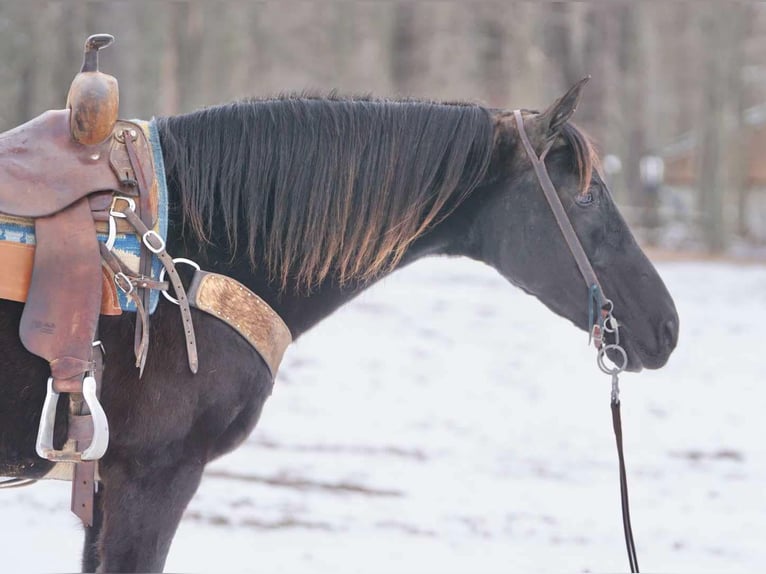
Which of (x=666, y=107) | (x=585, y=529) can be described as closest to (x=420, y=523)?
(x=585, y=529)

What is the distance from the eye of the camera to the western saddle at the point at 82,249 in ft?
6.65

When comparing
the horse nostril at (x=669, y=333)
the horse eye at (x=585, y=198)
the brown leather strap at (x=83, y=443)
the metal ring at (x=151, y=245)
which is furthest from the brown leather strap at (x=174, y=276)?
the horse nostril at (x=669, y=333)

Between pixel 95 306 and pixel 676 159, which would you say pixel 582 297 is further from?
pixel 676 159

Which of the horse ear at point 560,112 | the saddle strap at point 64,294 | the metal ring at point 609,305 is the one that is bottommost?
the saddle strap at point 64,294

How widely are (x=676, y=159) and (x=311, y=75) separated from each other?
15764 mm

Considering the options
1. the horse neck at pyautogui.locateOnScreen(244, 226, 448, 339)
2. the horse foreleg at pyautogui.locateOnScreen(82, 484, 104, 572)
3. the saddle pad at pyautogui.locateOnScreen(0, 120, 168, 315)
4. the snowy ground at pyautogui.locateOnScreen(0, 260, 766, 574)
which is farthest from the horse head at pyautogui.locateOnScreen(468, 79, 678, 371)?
the snowy ground at pyautogui.locateOnScreen(0, 260, 766, 574)

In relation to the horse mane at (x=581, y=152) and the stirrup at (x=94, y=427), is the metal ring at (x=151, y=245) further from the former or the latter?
the horse mane at (x=581, y=152)

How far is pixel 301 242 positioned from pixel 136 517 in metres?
0.86

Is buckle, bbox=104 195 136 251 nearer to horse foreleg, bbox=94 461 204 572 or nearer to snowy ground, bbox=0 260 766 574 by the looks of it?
horse foreleg, bbox=94 461 204 572

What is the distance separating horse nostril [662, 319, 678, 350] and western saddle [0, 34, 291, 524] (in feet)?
4.04

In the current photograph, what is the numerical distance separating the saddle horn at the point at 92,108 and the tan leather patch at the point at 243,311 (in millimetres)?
445

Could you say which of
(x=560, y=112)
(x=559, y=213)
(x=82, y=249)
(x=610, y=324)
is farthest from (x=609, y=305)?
(x=82, y=249)

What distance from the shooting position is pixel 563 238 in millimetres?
2490

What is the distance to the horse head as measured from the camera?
249 cm
